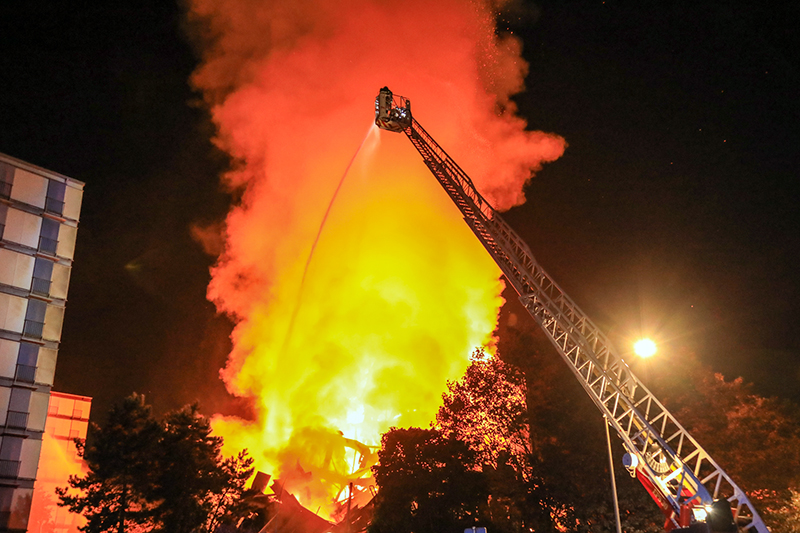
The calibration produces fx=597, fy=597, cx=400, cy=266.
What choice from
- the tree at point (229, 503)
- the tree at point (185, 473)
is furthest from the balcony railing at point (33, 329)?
the tree at point (229, 503)

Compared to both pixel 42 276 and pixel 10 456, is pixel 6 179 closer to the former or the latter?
pixel 42 276

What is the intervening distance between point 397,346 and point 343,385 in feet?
27.4

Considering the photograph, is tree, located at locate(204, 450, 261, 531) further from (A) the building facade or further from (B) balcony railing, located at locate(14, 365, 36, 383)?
(B) balcony railing, located at locate(14, 365, 36, 383)

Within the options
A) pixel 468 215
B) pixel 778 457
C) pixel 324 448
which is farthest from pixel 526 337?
pixel 324 448

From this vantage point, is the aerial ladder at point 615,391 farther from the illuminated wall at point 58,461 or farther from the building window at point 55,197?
the illuminated wall at point 58,461

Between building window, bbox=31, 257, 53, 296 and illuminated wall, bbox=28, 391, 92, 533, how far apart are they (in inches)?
727

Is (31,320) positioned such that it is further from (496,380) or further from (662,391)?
(662,391)

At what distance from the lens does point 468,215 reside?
89.1 ft

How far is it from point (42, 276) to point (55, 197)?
4.84 metres

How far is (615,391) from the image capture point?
19750 mm

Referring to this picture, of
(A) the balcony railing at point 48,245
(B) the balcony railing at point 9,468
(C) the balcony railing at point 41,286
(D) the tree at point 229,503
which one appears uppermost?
(A) the balcony railing at point 48,245

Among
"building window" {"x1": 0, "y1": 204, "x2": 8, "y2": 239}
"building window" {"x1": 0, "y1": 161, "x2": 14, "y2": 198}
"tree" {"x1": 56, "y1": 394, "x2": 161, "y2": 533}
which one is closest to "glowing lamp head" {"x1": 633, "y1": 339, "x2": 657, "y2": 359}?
"tree" {"x1": 56, "y1": 394, "x2": 161, "y2": 533}

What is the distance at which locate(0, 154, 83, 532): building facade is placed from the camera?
99.2 ft

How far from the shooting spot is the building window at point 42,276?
108ft
